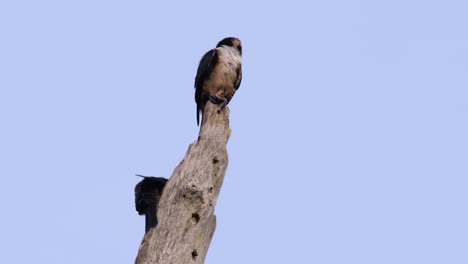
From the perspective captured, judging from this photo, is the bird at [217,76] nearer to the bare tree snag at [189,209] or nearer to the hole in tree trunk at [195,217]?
the bare tree snag at [189,209]

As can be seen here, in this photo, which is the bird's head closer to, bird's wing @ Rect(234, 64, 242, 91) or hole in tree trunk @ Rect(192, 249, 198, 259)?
bird's wing @ Rect(234, 64, 242, 91)

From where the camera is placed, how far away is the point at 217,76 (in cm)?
802

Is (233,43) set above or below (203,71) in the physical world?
above

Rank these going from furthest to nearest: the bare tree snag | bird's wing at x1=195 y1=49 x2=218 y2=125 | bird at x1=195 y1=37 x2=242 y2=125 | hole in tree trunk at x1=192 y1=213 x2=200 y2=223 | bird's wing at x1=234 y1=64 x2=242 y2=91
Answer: bird's wing at x1=234 y1=64 x2=242 y2=91 < bird's wing at x1=195 y1=49 x2=218 y2=125 < bird at x1=195 y1=37 x2=242 y2=125 < hole in tree trunk at x1=192 y1=213 x2=200 y2=223 < the bare tree snag

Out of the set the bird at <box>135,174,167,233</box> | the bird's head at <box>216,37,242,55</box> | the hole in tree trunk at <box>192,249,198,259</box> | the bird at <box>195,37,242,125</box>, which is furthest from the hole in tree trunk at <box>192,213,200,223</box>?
the bird's head at <box>216,37,242,55</box>

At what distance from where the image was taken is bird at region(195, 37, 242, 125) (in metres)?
7.98

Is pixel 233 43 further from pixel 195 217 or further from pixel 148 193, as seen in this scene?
pixel 195 217

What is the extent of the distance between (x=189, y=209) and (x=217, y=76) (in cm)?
352

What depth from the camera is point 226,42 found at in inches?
351

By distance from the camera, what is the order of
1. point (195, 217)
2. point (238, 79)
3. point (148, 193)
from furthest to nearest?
1. point (238, 79)
2. point (148, 193)
3. point (195, 217)

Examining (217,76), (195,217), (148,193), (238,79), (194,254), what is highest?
(238,79)

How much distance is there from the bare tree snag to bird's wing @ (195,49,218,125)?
290 cm

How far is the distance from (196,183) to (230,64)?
11.9 ft

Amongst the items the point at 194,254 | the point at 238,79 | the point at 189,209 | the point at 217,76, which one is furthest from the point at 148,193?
the point at 238,79
